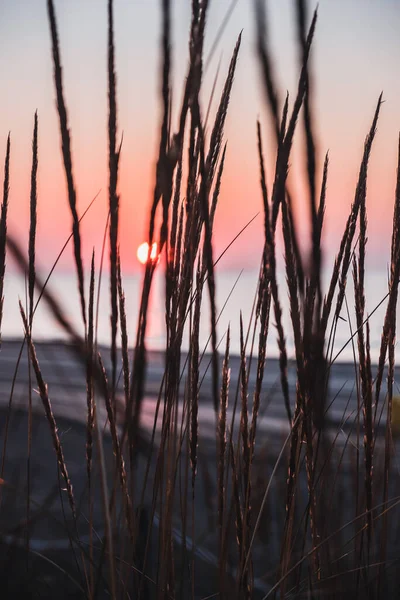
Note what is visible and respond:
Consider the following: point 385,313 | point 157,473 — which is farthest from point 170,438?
point 385,313

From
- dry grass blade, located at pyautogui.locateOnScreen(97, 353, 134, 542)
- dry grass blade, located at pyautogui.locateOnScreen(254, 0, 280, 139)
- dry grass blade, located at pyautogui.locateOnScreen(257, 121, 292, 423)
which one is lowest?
dry grass blade, located at pyautogui.locateOnScreen(97, 353, 134, 542)

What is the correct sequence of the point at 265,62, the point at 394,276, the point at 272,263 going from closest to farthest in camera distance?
the point at 265,62 < the point at 272,263 < the point at 394,276

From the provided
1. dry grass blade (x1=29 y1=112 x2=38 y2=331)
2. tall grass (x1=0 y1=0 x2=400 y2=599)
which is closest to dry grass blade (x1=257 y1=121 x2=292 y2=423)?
tall grass (x1=0 y1=0 x2=400 y2=599)

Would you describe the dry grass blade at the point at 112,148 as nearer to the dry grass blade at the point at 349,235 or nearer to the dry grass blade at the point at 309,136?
the dry grass blade at the point at 309,136

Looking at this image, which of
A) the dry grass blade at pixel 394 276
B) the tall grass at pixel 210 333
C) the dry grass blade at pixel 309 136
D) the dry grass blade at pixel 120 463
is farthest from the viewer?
the dry grass blade at pixel 394 276

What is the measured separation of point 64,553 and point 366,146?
1395mm

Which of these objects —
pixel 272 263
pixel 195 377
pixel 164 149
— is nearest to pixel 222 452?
pixel 195 377

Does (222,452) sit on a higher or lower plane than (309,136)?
lower

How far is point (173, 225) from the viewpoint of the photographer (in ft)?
2.63

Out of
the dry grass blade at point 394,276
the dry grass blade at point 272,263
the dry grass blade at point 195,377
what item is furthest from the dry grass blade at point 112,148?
the dry grass blade at point 394,276

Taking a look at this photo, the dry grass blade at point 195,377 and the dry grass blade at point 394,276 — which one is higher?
the dry grass blade at point 394,276

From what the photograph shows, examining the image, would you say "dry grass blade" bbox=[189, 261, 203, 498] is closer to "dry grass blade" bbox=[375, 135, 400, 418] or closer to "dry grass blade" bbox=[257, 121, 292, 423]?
"dry grass blade" bbox=[257, 121, 292, 423]

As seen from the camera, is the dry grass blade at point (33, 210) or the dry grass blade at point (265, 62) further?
the dry grass blade at point (33, 210)

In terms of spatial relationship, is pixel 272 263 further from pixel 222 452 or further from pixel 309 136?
pixel 222 452
